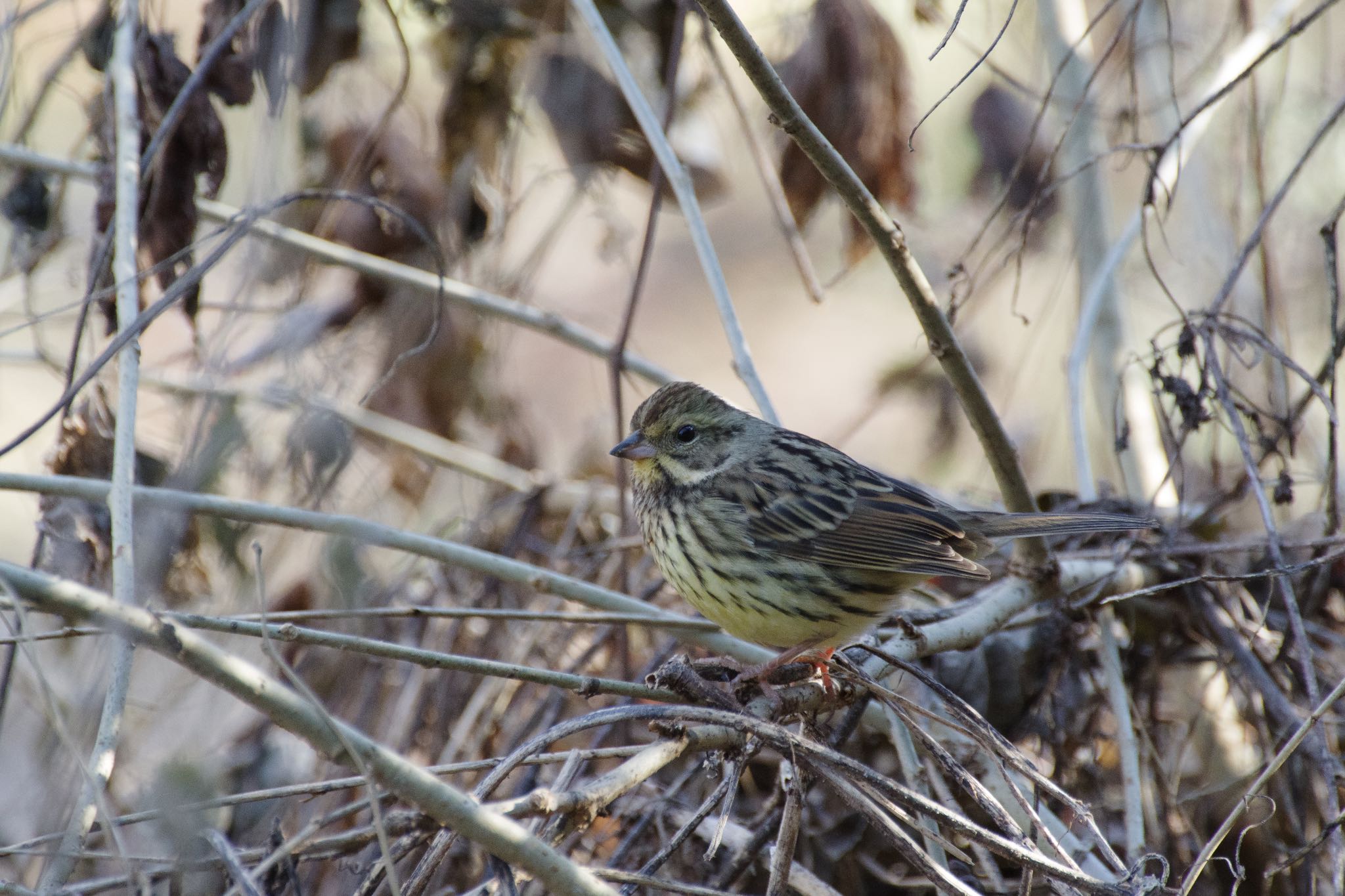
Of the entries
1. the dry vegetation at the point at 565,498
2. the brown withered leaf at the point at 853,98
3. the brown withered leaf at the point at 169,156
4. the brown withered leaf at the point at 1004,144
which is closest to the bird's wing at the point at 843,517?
the dry vegetation at the point at 565,498

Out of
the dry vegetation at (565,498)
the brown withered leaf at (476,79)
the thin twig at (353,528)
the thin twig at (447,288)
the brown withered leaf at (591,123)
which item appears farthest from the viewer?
the brown withered leaf at (476,79)

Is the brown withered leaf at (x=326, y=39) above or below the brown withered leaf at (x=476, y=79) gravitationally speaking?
below

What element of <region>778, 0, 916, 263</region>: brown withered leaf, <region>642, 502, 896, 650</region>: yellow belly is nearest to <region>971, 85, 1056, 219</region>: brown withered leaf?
<region>778, 0, 916, 263</region>: brown withered leaf

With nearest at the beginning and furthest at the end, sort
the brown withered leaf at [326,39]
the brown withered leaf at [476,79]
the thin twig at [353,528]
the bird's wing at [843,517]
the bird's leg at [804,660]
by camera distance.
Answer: the thin twig at [353,528]
the bird's leg at [804,660]
the bird's wing at [843,517]
the brown withered leaf at [326,39]
the brown withered leaf at [476,79]

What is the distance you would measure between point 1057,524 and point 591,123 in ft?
7.28

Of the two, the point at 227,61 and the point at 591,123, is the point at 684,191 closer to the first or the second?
the point at 591,123

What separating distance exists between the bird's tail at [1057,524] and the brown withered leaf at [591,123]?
5.72 ft

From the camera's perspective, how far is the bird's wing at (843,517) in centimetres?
349

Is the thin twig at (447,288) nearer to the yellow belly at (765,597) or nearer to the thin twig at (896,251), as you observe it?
the yellow belly at (765,597)

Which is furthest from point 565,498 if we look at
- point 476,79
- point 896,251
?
point 896,251

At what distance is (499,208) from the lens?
4961 mm

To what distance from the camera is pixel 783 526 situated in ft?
12.0

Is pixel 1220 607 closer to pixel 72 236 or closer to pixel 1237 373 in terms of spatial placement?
pixel 1237 373

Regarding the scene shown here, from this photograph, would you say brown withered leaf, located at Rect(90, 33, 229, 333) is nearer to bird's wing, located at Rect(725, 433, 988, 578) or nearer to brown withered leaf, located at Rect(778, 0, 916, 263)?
bird's wing, located at Rect(725, 433, 988, 578)
